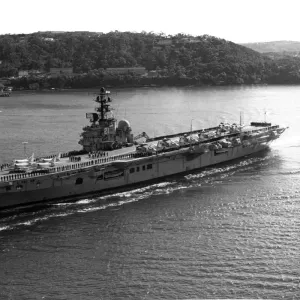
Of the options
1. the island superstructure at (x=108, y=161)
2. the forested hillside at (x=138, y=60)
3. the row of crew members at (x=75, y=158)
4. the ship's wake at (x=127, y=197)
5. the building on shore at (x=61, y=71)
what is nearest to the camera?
the ship's wake at (x=127, y=197)

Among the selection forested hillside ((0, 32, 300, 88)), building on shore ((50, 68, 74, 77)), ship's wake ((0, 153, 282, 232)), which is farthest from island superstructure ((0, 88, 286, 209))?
building on shore ((50, 68, 74, 77))

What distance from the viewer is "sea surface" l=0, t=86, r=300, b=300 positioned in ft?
78.7

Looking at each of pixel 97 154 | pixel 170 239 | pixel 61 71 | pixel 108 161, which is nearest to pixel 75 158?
pixel 97 154

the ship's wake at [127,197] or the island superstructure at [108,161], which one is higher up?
the island superstructure at [108,161]

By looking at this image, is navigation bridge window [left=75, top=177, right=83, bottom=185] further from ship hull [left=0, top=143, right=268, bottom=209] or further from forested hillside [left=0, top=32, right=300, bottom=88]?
forested hillside [left=0, top=32, right=300, bottom=88]

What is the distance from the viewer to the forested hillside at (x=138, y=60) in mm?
127438

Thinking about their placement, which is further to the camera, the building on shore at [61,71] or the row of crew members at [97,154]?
the building on shore at [61,71]

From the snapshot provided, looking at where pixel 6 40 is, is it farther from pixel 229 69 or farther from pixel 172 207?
pixel 172 207

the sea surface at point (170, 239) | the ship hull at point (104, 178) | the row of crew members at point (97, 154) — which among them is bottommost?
the sea surface at point (170, 239)

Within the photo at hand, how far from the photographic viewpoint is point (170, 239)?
28.7 meters

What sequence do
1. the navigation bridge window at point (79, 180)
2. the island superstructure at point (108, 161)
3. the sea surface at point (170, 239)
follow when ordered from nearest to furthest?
the sea surface at point (170, 239)
the island superstructure at point (108, 161)
the navigation bridge window at point (79, 180)

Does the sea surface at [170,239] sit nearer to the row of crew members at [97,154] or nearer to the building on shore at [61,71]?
the row of crew members at [97,154]

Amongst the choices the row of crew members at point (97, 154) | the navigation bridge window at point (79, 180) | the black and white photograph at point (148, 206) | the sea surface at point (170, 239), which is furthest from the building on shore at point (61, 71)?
the navigation bridge window at point (79, 180)

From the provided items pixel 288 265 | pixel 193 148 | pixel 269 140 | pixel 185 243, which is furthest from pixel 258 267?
pixel 269 140
